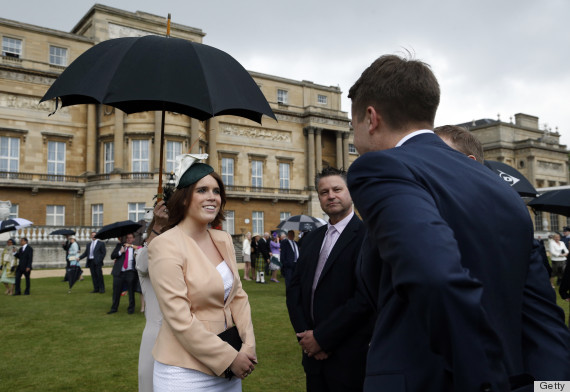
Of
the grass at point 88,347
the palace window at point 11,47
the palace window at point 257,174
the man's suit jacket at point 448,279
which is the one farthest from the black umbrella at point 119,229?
the palace window at point 257,174

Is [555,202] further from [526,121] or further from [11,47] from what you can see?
[526,121]

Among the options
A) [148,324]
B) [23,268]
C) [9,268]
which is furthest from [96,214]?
[148,324]

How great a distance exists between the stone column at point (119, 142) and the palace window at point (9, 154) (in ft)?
21.6

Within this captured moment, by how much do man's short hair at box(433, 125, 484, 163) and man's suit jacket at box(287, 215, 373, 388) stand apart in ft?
3.40

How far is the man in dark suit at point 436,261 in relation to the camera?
1239mm

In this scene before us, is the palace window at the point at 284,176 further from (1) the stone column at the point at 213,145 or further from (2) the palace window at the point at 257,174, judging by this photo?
(1) the stone column at the point at 213,145

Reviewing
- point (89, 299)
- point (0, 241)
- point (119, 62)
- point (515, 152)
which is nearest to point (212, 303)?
point (119, 62)

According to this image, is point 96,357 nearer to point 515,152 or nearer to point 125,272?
point 125,272

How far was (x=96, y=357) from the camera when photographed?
6.95 meters

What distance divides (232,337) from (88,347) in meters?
5.72

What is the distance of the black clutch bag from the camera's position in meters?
2.96

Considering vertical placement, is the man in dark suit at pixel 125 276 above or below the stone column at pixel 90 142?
below

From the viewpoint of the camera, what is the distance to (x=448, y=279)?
1.20 m

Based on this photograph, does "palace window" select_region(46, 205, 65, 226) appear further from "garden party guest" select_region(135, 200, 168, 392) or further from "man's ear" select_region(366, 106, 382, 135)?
"man's ear" select_region(366, 106, 382, 135)
